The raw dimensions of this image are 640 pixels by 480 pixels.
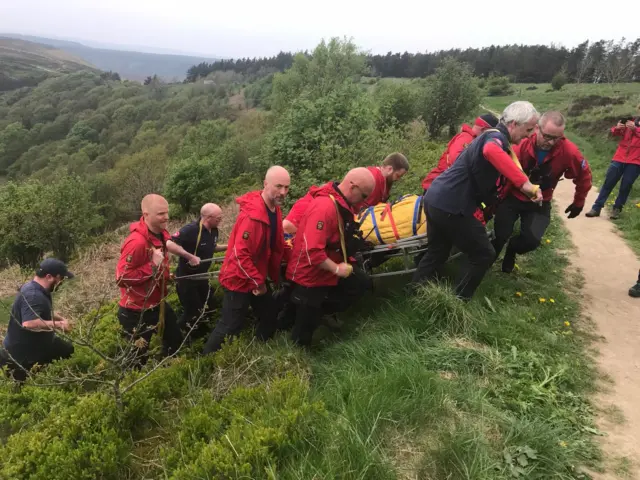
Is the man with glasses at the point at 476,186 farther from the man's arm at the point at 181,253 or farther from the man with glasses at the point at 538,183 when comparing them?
the man's arm at the point at 181,253

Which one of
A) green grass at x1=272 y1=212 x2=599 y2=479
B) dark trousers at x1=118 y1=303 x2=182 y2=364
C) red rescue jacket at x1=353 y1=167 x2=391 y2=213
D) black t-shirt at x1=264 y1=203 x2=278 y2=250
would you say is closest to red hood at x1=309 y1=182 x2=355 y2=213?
black t-shirt at x1=264 y1=203 x2=278 y2=250

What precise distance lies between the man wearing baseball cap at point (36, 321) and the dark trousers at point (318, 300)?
2.37 m

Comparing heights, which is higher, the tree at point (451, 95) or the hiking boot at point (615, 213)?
the tree at point (451, 95)

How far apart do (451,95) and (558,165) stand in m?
24.8

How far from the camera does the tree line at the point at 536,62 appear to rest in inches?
1641

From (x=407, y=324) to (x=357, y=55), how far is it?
37.3 metres

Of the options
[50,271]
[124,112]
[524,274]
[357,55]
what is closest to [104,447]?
[50,271]

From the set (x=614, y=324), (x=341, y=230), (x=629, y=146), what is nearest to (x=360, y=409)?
(x=341, y=230)

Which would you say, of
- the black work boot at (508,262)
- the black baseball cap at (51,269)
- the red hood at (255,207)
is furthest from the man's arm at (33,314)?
the black work boot at (508,262)

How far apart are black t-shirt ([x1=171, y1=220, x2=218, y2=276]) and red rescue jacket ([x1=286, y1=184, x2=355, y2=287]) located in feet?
4.97

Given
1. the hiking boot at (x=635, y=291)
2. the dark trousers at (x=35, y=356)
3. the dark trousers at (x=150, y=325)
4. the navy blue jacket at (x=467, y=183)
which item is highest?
the navy blue jacket at (x=467, y=183)

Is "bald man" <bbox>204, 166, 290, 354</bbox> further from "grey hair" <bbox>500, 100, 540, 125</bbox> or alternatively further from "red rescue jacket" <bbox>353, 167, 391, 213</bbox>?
"grey hair" <bbox>500, 100, 540, 125</bbox>

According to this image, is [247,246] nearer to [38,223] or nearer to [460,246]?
[460,246]

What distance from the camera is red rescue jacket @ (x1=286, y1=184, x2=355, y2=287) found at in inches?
158
